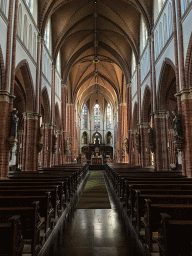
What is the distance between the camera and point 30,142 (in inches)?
643

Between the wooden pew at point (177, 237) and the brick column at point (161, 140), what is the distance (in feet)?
45.5

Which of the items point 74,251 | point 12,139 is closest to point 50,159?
point 12,139

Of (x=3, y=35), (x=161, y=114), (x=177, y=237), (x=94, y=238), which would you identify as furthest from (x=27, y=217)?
(x=161, y=114)

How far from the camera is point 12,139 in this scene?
1098cm

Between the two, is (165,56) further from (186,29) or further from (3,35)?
(3,35)

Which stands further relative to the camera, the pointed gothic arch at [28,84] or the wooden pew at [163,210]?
the pointed gothic arch at [28,84]

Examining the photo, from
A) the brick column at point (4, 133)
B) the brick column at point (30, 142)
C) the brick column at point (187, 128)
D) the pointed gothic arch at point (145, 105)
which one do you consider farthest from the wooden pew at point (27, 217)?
the pointed gothic arch at point (145, 105)

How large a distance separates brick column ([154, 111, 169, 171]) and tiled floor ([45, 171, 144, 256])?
1005cm

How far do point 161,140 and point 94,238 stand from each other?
12.7 m

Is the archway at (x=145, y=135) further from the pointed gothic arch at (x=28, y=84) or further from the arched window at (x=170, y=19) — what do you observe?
the pointed gothic arch at (x=28, y=84)

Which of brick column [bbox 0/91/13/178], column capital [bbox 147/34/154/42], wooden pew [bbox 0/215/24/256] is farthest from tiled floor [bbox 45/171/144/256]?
column capital [bbox 147/34/154/42]

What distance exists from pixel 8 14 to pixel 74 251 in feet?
39.5

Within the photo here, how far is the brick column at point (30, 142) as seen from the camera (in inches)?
633

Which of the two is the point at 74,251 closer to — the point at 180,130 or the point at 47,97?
the point at 180,130
